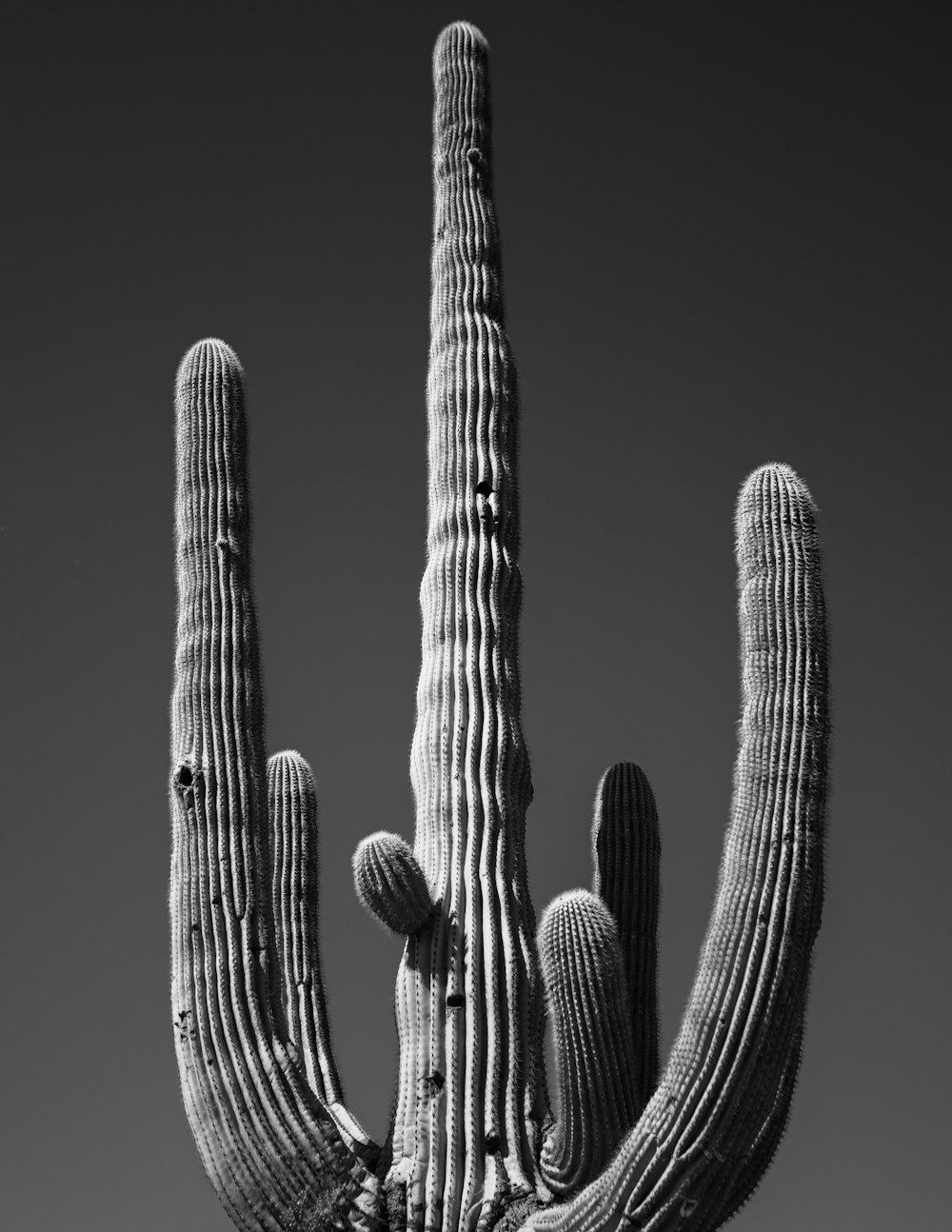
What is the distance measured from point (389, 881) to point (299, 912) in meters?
1.43

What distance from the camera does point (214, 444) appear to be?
1109 centimetres

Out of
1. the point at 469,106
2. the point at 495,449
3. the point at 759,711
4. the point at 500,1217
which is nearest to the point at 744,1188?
the point at 500,1217

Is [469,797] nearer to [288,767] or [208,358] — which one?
[288,767]

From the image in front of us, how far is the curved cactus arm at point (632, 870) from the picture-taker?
37.2 feet

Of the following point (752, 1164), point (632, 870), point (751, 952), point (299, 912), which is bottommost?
point (752, 1164)

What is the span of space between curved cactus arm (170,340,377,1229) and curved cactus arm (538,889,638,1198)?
43.3 inches

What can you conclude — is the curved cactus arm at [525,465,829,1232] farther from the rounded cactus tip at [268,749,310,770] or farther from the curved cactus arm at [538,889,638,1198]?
the rounded cactus tip at [268,749,310,770]

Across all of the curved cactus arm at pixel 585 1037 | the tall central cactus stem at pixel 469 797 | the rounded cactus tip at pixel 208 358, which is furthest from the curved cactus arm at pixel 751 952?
the rounded cactus tip at pixel 208 358

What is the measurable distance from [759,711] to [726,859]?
64cm

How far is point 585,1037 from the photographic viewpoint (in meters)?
9.36

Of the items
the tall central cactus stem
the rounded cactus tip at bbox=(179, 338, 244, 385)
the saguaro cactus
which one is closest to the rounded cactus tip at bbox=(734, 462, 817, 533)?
the saguaro cactus

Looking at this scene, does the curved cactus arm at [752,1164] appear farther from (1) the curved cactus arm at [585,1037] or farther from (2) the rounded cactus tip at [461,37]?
(2) the rounded cactus tip at [461,37]

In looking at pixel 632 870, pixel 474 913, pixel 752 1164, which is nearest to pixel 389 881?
pixel 474 913

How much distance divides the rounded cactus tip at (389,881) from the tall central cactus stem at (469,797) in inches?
9.2
